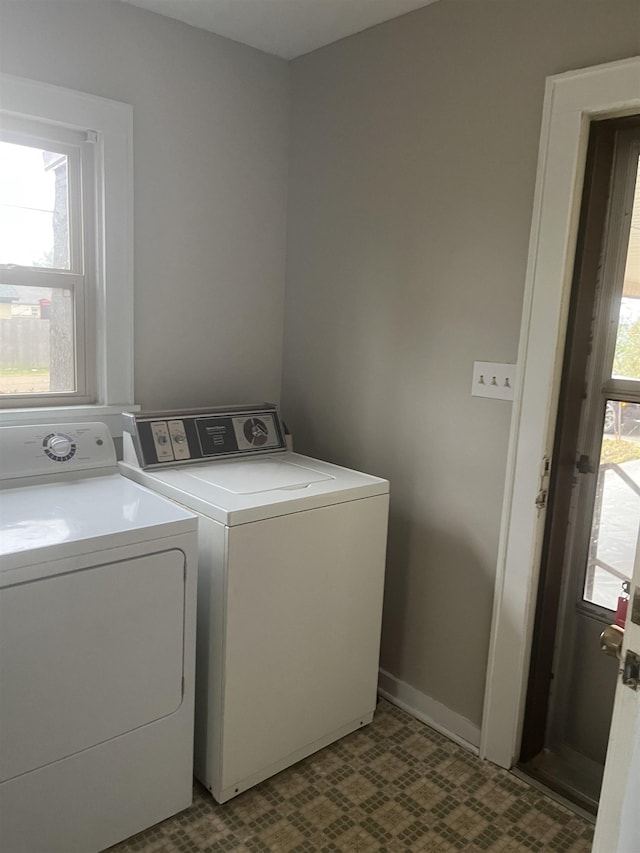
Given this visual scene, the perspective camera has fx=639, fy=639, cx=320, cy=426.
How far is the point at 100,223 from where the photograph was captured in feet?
7.10

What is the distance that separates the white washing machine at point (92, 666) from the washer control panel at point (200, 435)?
0.29 metres

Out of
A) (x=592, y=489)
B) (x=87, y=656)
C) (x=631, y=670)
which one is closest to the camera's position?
(x=631, y=670)

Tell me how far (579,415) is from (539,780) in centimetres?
115

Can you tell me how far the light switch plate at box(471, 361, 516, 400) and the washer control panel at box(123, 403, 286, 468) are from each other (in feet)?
2.66

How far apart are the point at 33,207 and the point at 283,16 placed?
1059 mm

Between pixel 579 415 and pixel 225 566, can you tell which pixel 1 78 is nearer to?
pixel 225 566

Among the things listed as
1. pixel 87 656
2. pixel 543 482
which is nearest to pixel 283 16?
pixel 543 482

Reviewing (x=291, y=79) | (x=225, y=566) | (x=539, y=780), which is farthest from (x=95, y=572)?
(x=291, y=79)

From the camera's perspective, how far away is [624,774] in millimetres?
1009

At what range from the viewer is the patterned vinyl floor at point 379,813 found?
5.68 ft

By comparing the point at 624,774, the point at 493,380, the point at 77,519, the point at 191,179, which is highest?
the point at 191,179

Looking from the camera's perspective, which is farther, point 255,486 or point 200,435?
point 200,435

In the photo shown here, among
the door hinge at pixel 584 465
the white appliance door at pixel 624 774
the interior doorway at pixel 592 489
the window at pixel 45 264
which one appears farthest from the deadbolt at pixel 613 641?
the window at pixel 45 264

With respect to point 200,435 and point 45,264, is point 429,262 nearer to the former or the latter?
point 200,435
